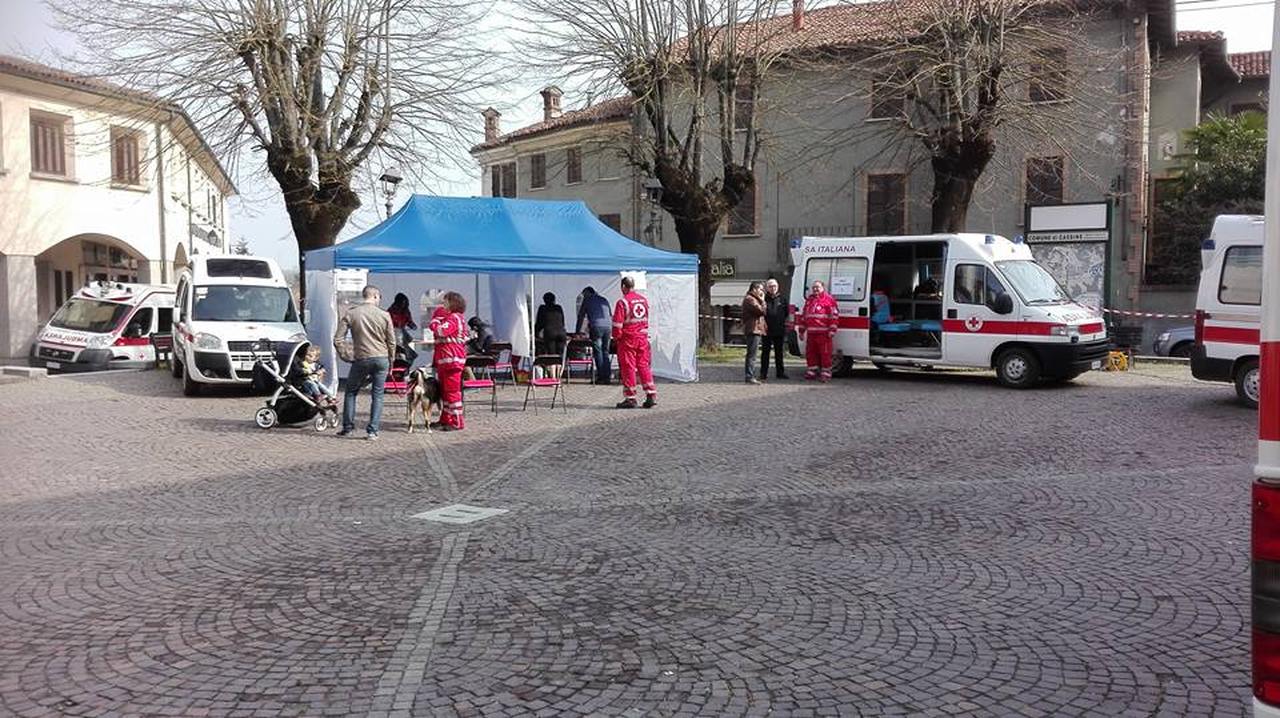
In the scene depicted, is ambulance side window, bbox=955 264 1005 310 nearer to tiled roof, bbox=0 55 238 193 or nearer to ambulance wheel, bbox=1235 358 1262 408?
ambulance wheel, bbox=1235 358 1262 408

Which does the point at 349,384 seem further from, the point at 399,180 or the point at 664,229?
the point at 664,229

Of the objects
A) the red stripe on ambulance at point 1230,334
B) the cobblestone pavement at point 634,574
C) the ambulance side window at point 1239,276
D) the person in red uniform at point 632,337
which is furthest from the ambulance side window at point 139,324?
the ambulance side window at point 1239,276

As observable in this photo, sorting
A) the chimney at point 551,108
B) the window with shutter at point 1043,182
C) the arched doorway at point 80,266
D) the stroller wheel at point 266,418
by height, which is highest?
the chimney at point 551,108

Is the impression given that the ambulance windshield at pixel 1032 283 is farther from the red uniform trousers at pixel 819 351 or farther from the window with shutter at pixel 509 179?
the window with shutter at pixel 509 179

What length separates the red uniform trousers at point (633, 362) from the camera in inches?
508

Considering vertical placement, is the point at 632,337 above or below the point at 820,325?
below

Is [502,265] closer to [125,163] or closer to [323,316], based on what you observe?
[323,316]

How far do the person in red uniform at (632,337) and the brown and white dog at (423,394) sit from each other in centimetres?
261

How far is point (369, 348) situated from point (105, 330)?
12766mm

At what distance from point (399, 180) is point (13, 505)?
13332mm

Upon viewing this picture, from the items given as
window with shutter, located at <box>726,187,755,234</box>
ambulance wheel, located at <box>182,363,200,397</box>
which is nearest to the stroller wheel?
ambulance wheel, located at <box>182,363,200,397</box>

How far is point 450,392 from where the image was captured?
37.6 ft

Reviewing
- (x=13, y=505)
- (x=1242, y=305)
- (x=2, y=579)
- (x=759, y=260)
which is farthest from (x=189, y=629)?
(x=759, y=260)

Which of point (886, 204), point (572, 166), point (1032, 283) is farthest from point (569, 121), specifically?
point (1032, 283)
